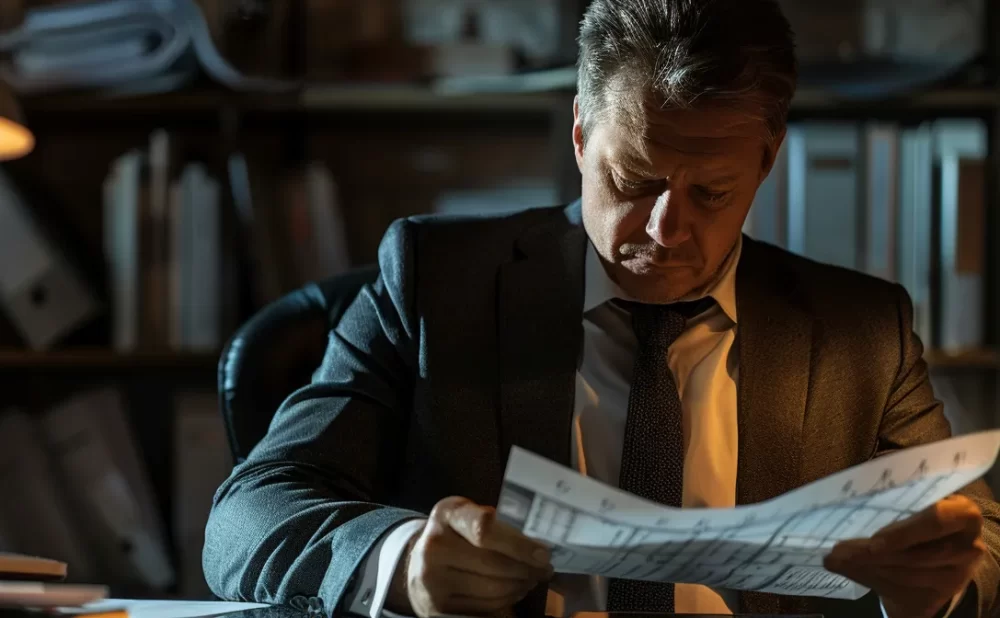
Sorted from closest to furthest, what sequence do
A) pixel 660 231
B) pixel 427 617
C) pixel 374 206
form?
pixel 427 617, pixel 660 231, pixel 374 206

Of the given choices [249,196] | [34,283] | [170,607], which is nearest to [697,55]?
[170,607]

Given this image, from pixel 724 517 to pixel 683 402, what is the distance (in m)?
0.46

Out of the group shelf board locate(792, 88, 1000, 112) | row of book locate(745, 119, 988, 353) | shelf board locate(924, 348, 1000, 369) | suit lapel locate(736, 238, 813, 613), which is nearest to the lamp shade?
suit lapel locate(736, 238, 813, 613)

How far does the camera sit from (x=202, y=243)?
1.97 m

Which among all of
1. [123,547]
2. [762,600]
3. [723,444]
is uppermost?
[723,444]

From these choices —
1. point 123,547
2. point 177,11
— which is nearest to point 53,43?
point 177,11

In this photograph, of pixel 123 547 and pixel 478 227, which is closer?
pixel 478 227

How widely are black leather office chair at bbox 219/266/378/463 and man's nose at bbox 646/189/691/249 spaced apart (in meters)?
0.44

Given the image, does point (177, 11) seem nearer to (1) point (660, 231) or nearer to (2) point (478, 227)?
(2) point (478, 227)

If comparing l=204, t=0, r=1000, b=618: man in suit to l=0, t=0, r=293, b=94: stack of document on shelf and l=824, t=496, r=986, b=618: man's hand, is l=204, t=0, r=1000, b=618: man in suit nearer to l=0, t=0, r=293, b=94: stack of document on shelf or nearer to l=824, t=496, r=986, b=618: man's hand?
l=824, t=496, r=986, b=618: man's hand

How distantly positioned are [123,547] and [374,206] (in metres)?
0.83

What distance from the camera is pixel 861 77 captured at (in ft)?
6.47

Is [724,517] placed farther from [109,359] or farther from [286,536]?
[109,359]

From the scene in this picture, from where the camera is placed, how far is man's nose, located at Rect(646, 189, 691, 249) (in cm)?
103
